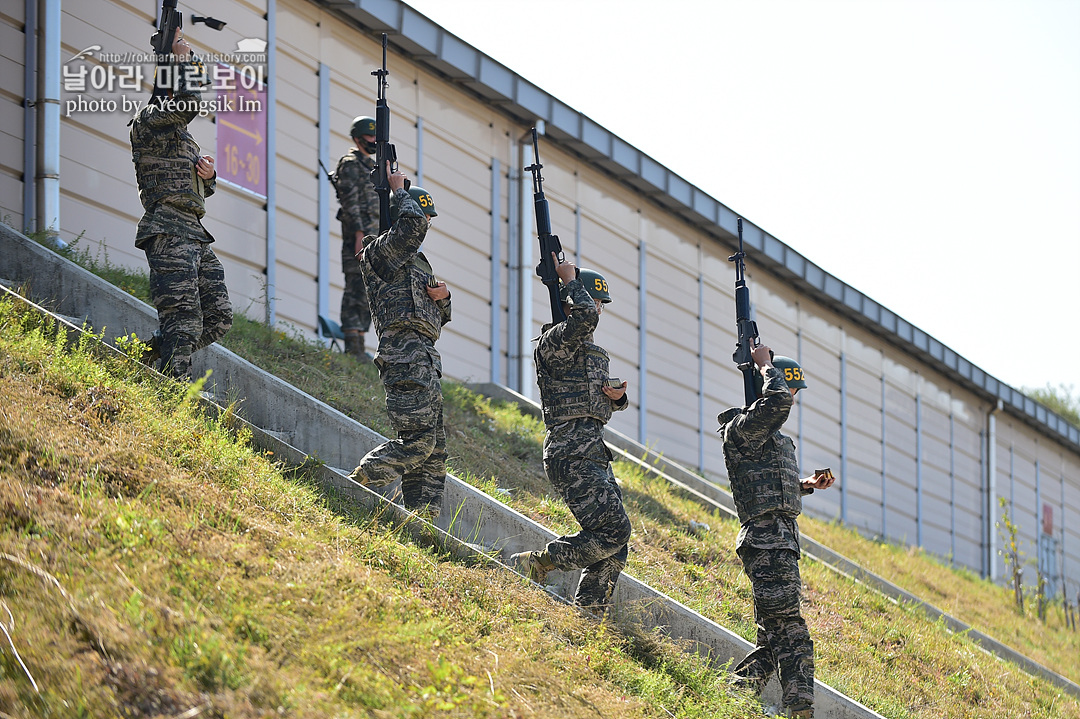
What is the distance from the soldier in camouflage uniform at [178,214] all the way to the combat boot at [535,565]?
244 centimetres

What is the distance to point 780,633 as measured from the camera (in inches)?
271

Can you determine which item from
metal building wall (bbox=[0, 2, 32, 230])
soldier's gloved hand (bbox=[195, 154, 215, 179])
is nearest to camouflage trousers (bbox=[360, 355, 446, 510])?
A: soldier's gloved hand (bbox=[195, 154, 215, 179])

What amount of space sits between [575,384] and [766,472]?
1454 millimetres

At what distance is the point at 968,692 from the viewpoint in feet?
29.0

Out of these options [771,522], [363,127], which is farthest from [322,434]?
[363,127]

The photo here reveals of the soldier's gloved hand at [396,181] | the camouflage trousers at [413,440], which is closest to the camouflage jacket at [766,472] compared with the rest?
the camouflage trousers at [413,440]

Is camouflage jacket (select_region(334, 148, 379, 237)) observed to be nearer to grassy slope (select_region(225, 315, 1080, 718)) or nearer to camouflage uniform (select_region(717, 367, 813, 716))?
grassy slope (select_region(225, 315, 1080, 718))

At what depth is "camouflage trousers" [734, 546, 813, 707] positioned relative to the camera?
672 centimetres

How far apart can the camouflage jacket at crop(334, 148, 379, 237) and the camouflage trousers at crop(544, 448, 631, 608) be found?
436 centimetres

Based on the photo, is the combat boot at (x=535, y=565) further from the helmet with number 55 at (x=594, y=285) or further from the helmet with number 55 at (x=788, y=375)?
the helmet with number 55 at (x=788, y=375)

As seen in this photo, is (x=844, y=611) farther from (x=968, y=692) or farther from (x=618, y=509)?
(x=618, y=509)

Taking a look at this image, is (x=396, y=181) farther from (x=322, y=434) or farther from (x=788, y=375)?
(x=788, y=375)

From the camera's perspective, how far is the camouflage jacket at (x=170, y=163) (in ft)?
24.2

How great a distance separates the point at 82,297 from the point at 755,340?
4.92 metres
